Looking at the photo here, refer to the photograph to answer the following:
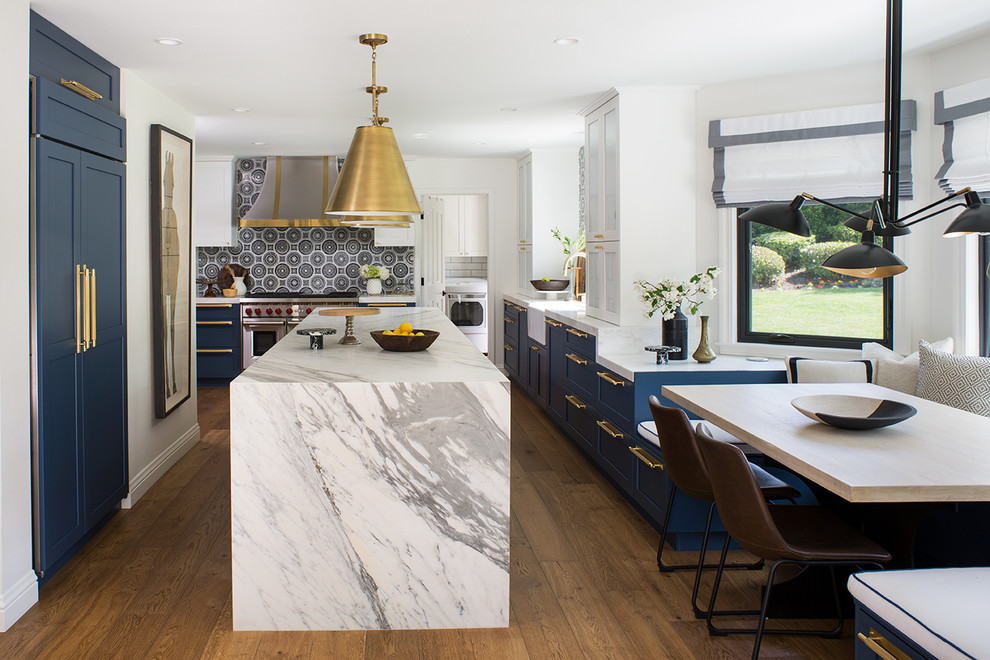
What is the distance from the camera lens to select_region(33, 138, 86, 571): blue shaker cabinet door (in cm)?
307

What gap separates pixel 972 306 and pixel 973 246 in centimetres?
29

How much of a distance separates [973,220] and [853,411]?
2.54 feet

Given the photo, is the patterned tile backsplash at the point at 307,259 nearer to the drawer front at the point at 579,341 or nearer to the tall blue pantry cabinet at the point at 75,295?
the drawer front at the point at 579,341

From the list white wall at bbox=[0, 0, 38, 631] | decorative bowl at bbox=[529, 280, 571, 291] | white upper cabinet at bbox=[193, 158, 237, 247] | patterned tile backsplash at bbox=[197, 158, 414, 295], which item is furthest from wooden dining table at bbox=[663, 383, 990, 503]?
white upper cabinet at bbox=[193, 158, 237, 247]

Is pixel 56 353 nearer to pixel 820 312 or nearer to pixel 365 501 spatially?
pixel 365 501

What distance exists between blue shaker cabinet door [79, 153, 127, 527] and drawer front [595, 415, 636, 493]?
2585 millimetres

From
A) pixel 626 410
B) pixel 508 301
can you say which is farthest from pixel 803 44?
pixel 508 301

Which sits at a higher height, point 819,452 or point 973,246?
point 973,246

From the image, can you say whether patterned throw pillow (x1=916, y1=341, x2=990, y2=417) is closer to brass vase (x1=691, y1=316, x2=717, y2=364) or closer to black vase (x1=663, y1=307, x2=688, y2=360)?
brass vase (x1=691, y1=316, x2=717, y2=364)

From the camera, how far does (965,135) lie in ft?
12.2

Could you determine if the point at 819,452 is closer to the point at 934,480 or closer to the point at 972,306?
the point at 934,480

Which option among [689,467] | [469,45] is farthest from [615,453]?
[469,45]

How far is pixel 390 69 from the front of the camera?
4301mm

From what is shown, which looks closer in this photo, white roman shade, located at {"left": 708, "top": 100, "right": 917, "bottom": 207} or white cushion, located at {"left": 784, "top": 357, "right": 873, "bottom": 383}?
white cushion, located at {"left": 784, "top": 357, "right": 873, "bottom": 383}
